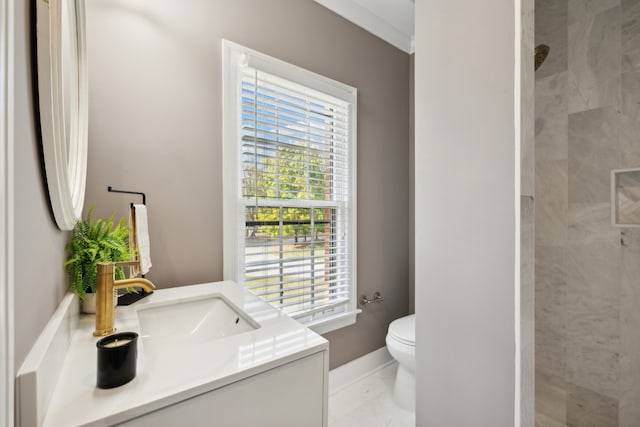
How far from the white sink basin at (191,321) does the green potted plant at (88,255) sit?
0.63 ft

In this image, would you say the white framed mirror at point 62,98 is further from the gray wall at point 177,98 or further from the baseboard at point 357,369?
the baseboard at point 357,369

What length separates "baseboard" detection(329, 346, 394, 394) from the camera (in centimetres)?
205

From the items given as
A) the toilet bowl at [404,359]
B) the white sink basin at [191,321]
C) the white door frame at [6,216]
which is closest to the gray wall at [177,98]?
the white sink basin at [191,321]

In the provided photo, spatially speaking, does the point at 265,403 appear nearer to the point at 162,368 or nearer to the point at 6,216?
the point at 162,368

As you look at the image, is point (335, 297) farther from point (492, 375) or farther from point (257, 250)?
point (492, 375)

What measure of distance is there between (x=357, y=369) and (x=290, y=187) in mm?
1386

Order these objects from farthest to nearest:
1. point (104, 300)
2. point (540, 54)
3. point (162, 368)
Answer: point (540, 54), point (104, 300), point (162, 368)

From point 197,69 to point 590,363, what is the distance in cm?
242

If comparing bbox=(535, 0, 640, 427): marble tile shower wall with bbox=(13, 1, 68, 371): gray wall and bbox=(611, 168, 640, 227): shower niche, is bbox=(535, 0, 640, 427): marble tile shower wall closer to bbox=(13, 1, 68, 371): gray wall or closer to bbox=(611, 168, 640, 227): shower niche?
bbox=(611, 168, 640, 227): shower niche

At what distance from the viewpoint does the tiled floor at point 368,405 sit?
1.75 meters

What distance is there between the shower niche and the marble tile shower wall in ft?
0.12

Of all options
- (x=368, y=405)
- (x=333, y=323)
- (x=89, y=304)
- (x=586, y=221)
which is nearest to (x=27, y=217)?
(x=89, y=304)

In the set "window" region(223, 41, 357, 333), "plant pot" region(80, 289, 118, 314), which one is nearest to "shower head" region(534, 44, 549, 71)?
"window" region(223, 41, 357, 333)

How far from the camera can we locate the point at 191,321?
119cm
